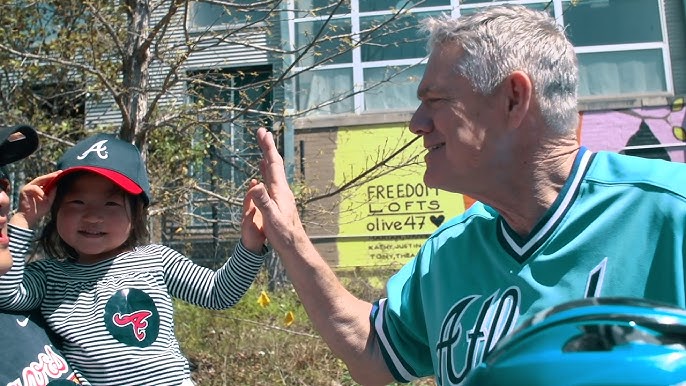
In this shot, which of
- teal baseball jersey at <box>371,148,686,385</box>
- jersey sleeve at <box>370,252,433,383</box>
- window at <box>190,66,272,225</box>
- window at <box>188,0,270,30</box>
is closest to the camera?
teal baseball jersey at <box>371,148,686,385</box>

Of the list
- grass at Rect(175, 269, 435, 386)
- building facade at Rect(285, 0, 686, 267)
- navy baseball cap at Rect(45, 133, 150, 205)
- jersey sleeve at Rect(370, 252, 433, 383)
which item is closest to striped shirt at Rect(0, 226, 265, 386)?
navy baseball cap at Rect(45, 133, 150, 205)

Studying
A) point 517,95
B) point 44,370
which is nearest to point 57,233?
point 44,370

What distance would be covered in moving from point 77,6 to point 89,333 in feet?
11.4

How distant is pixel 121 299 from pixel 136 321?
0.26ft

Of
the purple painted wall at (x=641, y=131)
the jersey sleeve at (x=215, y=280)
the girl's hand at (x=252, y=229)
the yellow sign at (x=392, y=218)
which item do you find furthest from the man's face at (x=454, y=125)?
the purple painted wall at (x=641, y=131)

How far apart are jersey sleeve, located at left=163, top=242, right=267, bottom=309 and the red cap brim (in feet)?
0.88

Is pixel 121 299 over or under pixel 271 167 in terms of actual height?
under

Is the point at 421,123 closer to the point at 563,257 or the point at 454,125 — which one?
the point at 454,125

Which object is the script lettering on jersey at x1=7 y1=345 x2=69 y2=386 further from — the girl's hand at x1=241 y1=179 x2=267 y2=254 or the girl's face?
the girl's hand at x1=241 y1=179 x2=267 y2=254

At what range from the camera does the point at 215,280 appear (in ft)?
7.78

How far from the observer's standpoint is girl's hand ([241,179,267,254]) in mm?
2236

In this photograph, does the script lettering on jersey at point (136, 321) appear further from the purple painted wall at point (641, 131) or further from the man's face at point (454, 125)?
the purple painted wall at point (641, 131)

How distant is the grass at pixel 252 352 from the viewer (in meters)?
4.65

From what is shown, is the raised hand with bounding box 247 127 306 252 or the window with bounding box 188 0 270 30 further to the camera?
the window with bounding box 188 0 270 30
